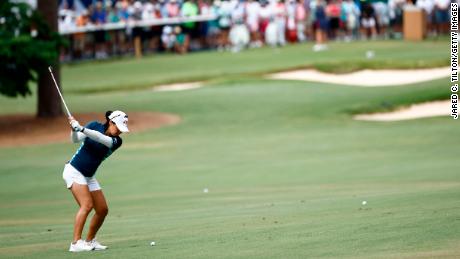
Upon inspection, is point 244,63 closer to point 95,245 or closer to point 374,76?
point 374,76

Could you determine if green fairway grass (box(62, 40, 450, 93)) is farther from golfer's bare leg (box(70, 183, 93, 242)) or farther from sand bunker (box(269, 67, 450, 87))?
golfer's bare leg (box(70, 183, 93, 242))

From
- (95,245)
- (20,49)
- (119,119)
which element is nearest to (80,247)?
(95,245)

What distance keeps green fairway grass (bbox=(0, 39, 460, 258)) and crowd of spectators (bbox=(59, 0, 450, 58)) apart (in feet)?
42.2

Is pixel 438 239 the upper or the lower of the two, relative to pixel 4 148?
upper

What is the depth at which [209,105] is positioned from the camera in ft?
127

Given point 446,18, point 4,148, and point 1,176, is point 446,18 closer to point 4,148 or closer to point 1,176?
point 4,148

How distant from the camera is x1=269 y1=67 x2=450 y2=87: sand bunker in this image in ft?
140

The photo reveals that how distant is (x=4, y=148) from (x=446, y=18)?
104 feet

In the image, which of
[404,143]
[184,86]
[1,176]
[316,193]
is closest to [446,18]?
[184,86]

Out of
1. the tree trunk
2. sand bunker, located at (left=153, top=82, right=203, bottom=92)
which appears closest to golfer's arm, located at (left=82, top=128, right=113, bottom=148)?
the tree trunk

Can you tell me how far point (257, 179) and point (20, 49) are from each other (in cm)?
1120

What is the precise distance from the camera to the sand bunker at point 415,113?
3544 cm

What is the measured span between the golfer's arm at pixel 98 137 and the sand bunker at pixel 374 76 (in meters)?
28.4

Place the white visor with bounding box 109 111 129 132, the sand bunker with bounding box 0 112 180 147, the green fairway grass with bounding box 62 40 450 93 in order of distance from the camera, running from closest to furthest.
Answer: the white visor with bounding box 109 111 129 132
the sand bunker with bounding box 0 112 180 147
the green fairway grass with bounding box 62 40 450 93
